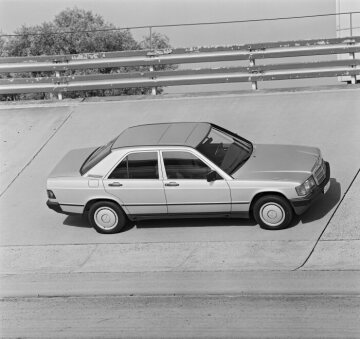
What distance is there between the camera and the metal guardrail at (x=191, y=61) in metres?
15.1

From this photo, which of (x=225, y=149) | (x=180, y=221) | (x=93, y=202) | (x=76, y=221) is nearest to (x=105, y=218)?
(x=93, y=202)

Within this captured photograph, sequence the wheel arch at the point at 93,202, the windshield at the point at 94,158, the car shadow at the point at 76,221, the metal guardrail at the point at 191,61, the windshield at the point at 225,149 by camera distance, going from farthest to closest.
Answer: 1. the metal guardrail at the point at 191,61
2. the car shadow at the point at 76,221
3. the windshield at the point at 94,158
4. the wheel arch at the point at 93,202
5. the windshield at the point at 225,149

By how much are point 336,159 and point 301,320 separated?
5094 millimetres

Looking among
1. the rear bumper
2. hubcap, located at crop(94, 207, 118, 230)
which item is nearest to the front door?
hubcap, located at crop(94, 207, 118, 230)

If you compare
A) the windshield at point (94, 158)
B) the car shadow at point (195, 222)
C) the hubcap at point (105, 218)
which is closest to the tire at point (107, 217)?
the hubcap at point (105, 218)

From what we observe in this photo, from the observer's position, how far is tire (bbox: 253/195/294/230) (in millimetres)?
9406

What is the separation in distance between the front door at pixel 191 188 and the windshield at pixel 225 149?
0.70ft

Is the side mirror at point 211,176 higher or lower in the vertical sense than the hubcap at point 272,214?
higher

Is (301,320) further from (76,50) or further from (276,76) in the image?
(76,50)

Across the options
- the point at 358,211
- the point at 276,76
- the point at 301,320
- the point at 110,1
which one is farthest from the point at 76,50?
the point at 301,320

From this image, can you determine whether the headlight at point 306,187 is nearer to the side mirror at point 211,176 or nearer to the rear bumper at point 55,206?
the side mirror at point 211,176

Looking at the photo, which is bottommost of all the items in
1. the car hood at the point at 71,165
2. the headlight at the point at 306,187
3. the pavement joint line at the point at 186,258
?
the pavement joint line at the point at 186,258

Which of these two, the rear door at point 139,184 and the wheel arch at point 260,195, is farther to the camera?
the rear door at point 139,184

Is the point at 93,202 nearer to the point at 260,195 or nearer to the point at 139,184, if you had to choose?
the point at 139,184
